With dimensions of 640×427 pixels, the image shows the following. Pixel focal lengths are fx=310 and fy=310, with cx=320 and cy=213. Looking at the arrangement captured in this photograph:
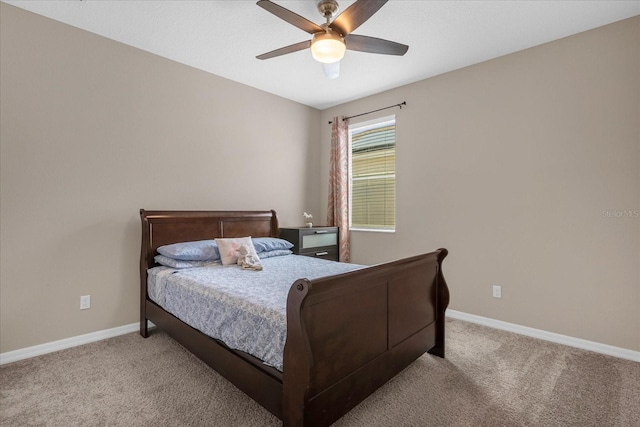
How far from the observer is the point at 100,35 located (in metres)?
2.80

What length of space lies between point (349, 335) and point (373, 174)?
3.01 meters

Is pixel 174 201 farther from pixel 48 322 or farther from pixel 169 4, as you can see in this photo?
pixel 169 4

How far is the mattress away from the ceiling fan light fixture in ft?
5.14

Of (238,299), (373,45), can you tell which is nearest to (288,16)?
(373,45)

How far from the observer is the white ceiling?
2381 mm

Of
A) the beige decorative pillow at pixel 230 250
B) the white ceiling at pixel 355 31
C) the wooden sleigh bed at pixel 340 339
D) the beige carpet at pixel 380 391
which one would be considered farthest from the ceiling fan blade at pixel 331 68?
the beige carpet at pixel 380 391

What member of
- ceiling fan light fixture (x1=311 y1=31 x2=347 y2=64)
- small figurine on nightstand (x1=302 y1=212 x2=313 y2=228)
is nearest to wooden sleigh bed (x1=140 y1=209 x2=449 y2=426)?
ceiling fan light fixture (x1=311 y1=31 x2=347 y2=64)

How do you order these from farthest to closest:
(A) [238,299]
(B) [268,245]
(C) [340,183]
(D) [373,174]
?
(C) [340,183] < (D) [373,174] < (B) [268,245] < (A) [238,299]

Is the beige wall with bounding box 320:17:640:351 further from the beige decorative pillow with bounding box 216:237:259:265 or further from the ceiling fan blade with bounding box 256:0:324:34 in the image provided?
the ceiling fan blade with bounding box 256:0:324:34

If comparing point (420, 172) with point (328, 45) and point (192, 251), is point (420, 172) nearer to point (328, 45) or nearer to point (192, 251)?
point (328, 45)

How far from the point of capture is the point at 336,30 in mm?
2080

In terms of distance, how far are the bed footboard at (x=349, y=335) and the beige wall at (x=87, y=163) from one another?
2324mm

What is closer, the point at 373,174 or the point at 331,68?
the point at 331,68

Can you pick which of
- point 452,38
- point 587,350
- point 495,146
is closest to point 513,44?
point 452,38
